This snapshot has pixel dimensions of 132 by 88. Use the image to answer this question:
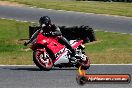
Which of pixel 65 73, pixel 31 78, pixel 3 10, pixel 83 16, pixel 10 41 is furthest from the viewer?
pixel 3 10

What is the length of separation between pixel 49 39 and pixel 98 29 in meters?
14.4

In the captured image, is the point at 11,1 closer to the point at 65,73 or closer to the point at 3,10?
the point at 3,10

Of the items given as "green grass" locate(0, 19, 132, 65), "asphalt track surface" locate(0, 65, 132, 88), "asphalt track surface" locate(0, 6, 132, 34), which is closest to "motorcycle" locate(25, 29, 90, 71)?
"asphalt track surface" locate(0, 65, 132, 88)

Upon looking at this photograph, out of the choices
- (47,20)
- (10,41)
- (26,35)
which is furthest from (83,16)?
(47,20)

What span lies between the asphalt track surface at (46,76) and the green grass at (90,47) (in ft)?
4.28

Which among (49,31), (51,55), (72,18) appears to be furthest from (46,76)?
(72,18)

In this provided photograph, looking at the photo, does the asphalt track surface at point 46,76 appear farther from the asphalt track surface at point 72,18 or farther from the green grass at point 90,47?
the asphalt track surface at point 72,18

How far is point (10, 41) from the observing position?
22.3 m

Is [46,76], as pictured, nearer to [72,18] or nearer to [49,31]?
[49,31]

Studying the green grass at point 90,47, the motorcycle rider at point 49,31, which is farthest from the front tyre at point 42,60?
the green grass at point 90,47

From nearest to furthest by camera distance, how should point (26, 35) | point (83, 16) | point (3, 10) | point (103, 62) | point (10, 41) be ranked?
1. point (103, 62)
2. point (10, 41)
3. point (26, 35)
4. point (83, 16)
5. point (3, 10)

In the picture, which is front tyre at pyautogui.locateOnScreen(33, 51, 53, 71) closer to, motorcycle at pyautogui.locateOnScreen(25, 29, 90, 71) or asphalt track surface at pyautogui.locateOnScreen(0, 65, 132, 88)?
motorcycle at pyautogui.locateOnScreen(25, 29, 90, 71)

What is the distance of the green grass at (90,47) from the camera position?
51.9 feet

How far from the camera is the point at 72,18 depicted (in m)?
32.4
